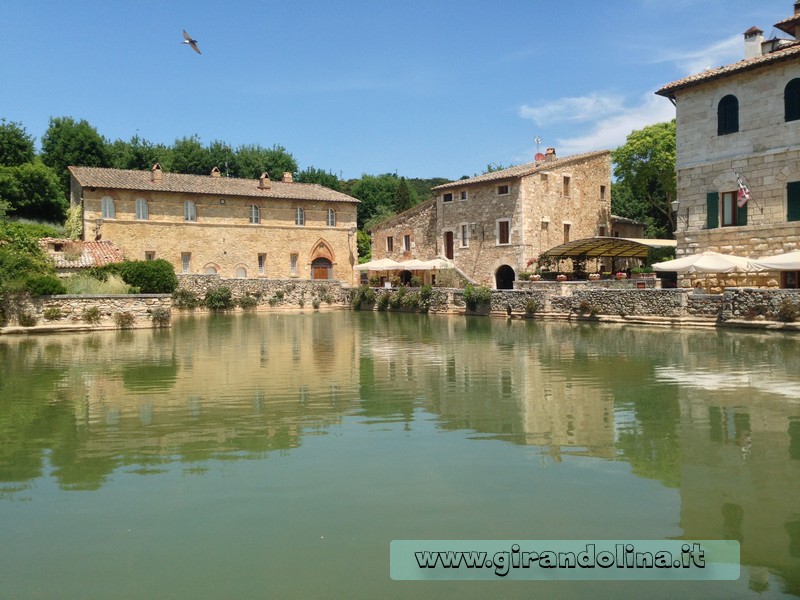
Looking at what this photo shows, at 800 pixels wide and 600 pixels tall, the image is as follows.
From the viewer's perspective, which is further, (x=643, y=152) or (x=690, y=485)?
(x=643, y=152)

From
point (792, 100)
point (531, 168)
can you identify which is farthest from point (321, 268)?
point (792, 100)

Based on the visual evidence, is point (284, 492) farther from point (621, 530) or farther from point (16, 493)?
point (621, 530)

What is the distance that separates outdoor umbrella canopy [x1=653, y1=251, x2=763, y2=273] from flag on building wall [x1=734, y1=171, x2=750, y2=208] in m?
1.90

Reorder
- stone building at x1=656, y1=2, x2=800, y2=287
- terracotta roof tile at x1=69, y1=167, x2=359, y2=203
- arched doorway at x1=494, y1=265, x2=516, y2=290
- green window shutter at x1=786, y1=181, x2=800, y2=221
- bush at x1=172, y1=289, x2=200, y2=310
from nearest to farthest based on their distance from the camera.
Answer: green window shutter at x1=786, y1=181, x2=800, y2=221
stone building at x1=656, y1=2, x2=800, y2=287
bush at x1=172, y1=289, x2=200, y2=310
terracotta roof tile at x1=69, y1=167, x2=359, y2=203
arched doorway at x1=494, y1=265, x2=516, y2=290

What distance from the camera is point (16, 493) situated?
235 inches

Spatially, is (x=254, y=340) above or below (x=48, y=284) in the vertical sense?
below

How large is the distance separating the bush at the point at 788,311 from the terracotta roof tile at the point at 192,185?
2870cm

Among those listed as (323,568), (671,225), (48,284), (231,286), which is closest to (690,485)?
(323,568)

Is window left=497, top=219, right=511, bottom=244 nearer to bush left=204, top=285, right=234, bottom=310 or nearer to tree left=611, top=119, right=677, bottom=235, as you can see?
tree left=611, top=119, right=677, bottom=235

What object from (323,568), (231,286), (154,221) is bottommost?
(323,568)

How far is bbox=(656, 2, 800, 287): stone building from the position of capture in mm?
22516

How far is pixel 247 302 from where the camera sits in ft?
119

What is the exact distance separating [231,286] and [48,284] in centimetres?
1409

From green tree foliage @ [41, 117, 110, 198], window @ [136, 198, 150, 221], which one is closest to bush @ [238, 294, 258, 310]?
window @ [136, 198, 150, 221]
